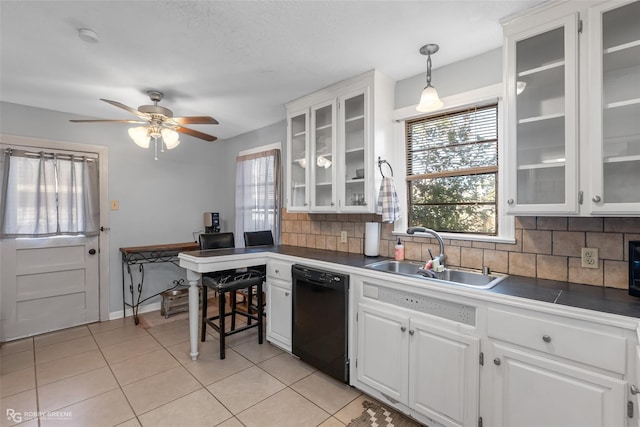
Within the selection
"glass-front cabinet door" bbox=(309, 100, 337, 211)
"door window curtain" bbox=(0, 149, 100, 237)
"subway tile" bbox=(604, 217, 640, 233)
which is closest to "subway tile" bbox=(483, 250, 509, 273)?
"subway tile" bbox=(604, 217, 640, 233)

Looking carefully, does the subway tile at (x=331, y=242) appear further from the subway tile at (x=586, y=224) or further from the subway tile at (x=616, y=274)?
the subway tile at (x=616, y=274)

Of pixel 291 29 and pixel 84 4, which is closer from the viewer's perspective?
pixel 84 4

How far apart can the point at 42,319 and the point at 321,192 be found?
3309mm

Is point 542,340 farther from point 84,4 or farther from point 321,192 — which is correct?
point 84,4

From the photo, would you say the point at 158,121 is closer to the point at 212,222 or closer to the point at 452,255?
the point at 212,222

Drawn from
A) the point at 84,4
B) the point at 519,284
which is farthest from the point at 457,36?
the point at 84,4

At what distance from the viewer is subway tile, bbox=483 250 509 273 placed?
1.96m

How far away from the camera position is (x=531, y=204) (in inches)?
65.5

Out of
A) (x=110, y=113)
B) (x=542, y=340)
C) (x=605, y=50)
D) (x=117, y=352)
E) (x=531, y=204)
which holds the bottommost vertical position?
(x=117, y=352)

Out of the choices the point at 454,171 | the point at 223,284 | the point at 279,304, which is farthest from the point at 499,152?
the point at 223,284

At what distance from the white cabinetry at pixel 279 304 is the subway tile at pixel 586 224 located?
1.98 meters

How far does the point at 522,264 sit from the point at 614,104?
3.24 feet

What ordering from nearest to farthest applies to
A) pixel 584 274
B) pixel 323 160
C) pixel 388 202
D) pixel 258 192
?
pixel 584 274
pixel 388 202
pixel 323 160
pixel 258 192

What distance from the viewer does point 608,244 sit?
1.63 metres
